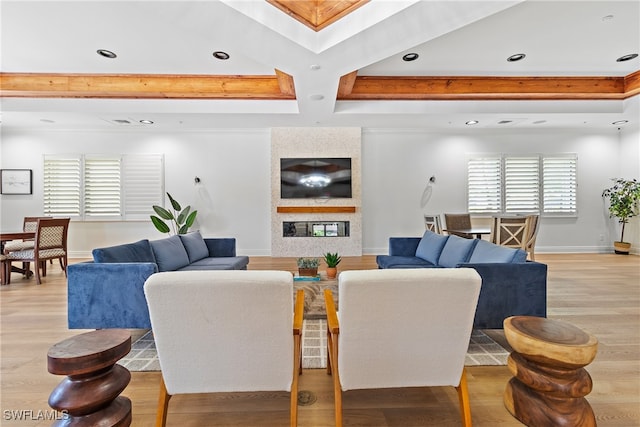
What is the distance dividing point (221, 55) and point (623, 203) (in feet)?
27.3

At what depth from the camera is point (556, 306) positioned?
3340 millimetres

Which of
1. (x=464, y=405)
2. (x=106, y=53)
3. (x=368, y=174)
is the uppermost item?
(x=106, y=53)

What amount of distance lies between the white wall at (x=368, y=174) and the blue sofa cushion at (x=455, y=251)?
310 centimetres

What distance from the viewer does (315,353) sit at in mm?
2334

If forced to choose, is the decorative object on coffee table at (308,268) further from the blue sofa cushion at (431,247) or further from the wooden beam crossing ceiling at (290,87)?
the wooden beam crossing ceiling at (290,87)

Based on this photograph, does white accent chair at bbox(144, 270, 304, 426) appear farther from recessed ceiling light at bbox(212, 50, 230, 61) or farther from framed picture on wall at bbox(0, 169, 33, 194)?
framed picture on wall at bbox(0, 169, 33, 194)

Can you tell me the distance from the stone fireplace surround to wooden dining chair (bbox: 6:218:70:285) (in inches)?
140

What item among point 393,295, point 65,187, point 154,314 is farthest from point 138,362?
point 65,187

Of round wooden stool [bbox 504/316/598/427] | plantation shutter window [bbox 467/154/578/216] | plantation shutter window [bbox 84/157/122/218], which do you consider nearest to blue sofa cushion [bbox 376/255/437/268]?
round wooden stool [bbox 504/316/598/427]

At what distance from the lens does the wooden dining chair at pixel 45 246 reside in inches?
171

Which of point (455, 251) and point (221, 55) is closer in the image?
point (455, 251)

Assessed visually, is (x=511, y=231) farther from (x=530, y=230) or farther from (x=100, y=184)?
(x=100, y=184)

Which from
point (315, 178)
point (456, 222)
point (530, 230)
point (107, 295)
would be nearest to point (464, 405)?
point (107, 295)

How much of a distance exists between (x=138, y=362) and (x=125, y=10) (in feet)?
10.2
